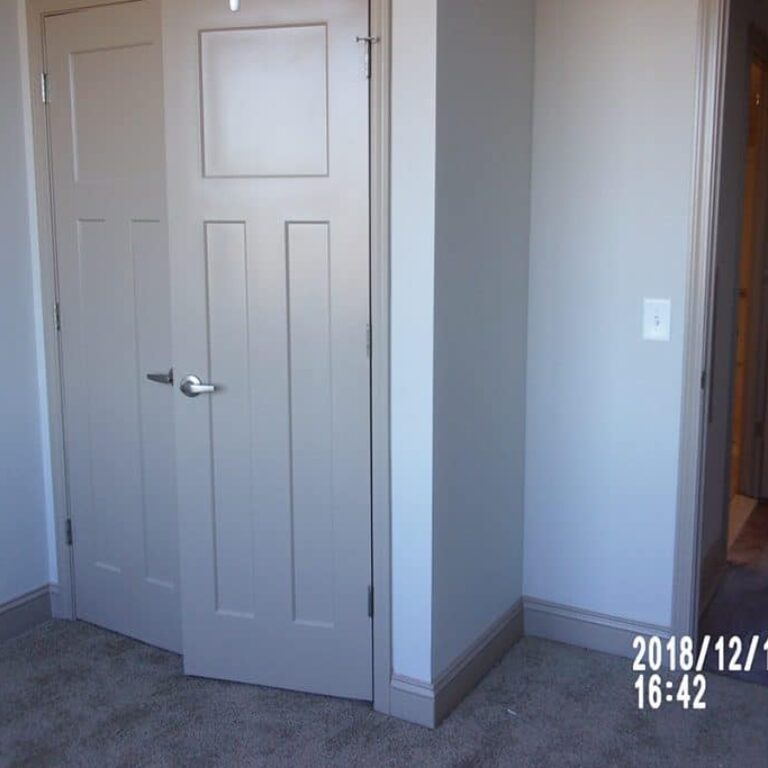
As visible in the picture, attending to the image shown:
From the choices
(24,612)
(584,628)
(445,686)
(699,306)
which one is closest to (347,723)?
(445,686)

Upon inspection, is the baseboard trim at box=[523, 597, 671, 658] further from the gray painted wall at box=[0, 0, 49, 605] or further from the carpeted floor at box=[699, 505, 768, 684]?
the gray painted wall at box=[0, 0, 49, 605]

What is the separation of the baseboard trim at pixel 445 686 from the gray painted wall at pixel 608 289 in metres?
0.36

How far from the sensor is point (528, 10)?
2.99 meters

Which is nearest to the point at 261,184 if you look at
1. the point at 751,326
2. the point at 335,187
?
the point at 335,187

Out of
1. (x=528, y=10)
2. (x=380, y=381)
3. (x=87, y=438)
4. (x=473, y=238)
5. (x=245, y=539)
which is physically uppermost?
(x=528, y=10)

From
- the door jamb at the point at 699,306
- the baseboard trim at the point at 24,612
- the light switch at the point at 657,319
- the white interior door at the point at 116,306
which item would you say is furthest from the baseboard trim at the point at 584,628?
the baseboard trim at the point at 24,612

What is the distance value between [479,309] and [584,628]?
120 centimetres

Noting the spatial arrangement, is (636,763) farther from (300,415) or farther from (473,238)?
(473,238)

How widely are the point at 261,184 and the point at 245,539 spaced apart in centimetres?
108

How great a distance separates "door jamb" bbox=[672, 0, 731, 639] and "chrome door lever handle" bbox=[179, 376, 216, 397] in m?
1.49

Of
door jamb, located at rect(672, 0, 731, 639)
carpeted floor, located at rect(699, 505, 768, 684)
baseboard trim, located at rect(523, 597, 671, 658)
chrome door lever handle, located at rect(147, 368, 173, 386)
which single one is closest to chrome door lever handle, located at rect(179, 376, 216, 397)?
chrome door lever handle, located at rect(147, 368, 173, 386)

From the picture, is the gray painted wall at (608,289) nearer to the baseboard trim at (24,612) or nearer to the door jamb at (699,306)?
the door jamb at (699,306)

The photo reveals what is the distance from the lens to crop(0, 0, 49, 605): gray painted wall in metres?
3.17

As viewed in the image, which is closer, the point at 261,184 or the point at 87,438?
the point at 261,184
